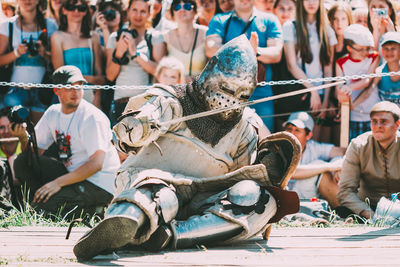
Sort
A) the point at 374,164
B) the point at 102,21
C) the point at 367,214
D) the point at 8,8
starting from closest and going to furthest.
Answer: the point at 367,214, the point at 374,164, the point at 102,21, the point at 8,8

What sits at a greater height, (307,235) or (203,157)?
(203,157)

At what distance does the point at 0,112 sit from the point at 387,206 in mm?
3642

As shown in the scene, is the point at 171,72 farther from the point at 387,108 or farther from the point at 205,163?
the point at 205,163

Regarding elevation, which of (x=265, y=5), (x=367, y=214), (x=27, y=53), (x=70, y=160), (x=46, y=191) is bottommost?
(x=367, y=214)

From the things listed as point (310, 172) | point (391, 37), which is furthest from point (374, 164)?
point (391, 37)

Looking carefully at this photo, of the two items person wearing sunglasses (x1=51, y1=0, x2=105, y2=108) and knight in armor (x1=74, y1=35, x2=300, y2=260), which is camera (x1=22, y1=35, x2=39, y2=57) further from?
knight in armor (x1=74, y1=35, x2=300, y2=260)

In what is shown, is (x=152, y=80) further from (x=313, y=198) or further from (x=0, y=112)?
(x=313, y=198)

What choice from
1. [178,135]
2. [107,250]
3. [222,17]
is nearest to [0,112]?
[222,17]

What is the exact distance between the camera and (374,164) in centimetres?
598

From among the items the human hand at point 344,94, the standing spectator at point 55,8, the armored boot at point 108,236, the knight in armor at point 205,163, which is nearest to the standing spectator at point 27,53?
the standing spectator at point 55,8

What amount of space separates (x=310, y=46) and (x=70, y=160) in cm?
244

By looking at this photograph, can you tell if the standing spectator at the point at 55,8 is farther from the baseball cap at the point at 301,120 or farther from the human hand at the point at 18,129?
the baseball cap at the point at 301,120

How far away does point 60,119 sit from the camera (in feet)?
20.0

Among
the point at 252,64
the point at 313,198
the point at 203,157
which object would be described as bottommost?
the point at 313,198
